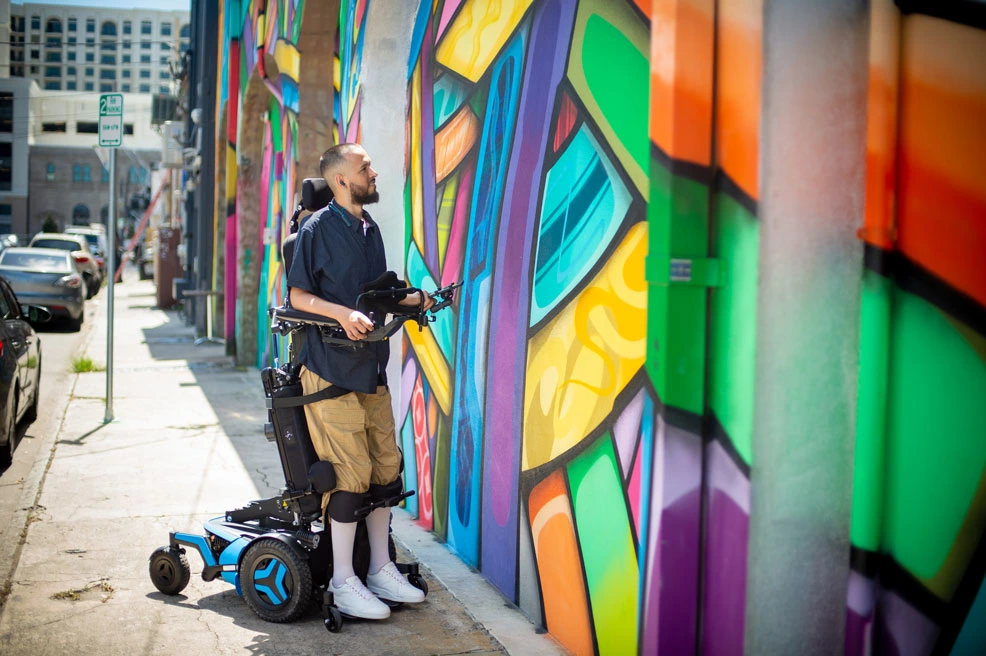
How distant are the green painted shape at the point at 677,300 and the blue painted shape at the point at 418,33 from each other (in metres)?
3.17

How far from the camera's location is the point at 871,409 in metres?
2.80

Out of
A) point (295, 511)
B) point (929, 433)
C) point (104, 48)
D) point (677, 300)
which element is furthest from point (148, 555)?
point (104, 48)

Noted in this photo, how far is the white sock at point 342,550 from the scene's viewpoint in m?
4.24

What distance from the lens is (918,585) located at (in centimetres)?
269

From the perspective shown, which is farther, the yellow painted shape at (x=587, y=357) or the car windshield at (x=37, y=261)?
the car windshield at (x=37, y=261)

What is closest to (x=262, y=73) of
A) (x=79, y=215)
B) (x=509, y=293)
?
(x=509, y=293)

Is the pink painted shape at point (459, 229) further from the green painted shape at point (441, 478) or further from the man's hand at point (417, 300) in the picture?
the man's hand at point (417, 300)

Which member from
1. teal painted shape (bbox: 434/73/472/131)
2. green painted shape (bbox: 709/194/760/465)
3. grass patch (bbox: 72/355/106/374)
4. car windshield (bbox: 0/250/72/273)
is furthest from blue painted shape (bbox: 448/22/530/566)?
car windshield (bbox: 0/250/72/273)

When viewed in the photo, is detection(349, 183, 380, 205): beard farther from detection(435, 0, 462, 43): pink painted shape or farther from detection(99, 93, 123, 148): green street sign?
detection(99, 93, 123, 148): green street sign

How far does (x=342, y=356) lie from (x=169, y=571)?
4.45ft

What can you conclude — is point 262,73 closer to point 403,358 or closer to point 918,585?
point 403,358

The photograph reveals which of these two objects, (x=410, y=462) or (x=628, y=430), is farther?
(x=410, y=462)

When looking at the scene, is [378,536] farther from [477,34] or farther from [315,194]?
[477,34]

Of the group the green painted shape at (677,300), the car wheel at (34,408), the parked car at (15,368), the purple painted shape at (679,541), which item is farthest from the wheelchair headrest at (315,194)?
the car wheel at (34,408)
